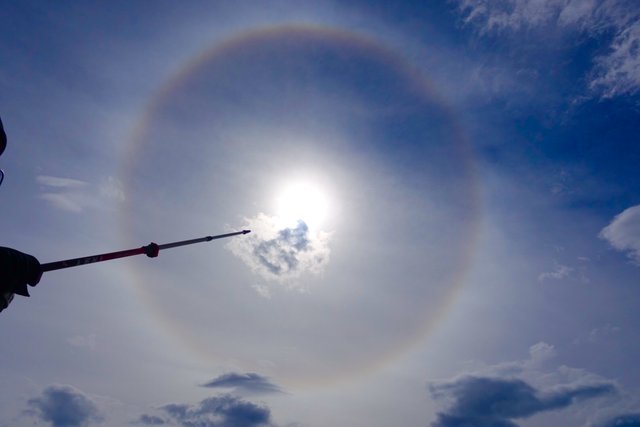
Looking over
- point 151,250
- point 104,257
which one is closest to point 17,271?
point 104,257

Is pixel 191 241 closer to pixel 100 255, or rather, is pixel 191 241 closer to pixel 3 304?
pixel 100 255

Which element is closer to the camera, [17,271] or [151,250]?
[17,271]

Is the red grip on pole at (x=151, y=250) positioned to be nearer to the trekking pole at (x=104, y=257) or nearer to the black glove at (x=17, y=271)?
the trekking pole at (x=104, y=257)

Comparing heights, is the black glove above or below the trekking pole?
below

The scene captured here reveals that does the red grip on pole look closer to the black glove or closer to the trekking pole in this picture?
the trekking pole

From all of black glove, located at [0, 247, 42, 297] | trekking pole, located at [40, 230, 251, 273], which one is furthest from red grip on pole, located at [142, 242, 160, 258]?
black glove, located at [0, 247, 42, 297]

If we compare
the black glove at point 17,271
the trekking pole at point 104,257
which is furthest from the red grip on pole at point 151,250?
the black glove at point 17,271

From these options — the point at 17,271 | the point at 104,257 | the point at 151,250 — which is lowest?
the point at 17,271

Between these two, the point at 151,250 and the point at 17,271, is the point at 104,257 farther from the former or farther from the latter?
the point at 17,271

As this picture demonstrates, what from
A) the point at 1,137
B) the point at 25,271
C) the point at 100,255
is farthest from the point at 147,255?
the point at 1,137
